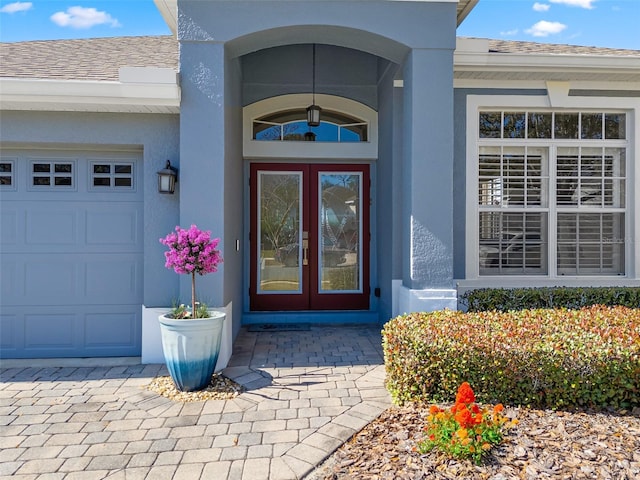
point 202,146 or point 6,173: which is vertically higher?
point 202,146

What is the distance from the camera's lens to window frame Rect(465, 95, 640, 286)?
5.45 m

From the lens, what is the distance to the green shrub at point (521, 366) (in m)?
3.12

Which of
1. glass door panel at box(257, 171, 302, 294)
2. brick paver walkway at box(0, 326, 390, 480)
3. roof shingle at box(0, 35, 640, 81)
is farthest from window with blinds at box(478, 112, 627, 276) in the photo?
glass door panel at box(257, 171, 302, 294)

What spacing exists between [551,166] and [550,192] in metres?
0.36

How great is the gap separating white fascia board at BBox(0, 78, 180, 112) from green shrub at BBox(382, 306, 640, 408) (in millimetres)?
3465

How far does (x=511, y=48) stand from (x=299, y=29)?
123 inches

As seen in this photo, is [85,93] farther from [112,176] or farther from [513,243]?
[513,243]

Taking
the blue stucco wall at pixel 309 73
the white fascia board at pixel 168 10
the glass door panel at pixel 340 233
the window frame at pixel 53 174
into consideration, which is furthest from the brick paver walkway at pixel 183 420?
the white fascia board at pixel 168 10

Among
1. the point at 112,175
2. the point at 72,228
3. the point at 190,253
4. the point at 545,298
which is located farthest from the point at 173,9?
the point at 545,298

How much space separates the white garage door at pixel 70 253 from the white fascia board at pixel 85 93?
65 cm

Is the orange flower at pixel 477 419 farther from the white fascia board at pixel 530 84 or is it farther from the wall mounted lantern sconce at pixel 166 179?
the white fascia board at pixel 530 84

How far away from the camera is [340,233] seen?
21.5 ft

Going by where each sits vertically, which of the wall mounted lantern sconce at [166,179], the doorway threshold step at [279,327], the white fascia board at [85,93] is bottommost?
the doorway threshold step at [279,327]

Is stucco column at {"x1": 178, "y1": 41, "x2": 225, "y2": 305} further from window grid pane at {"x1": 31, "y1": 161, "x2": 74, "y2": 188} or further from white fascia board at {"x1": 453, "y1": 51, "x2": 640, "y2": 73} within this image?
white fascia board at {"x1": 453, "y1": 51, "x2": 640, "y2": 73}
